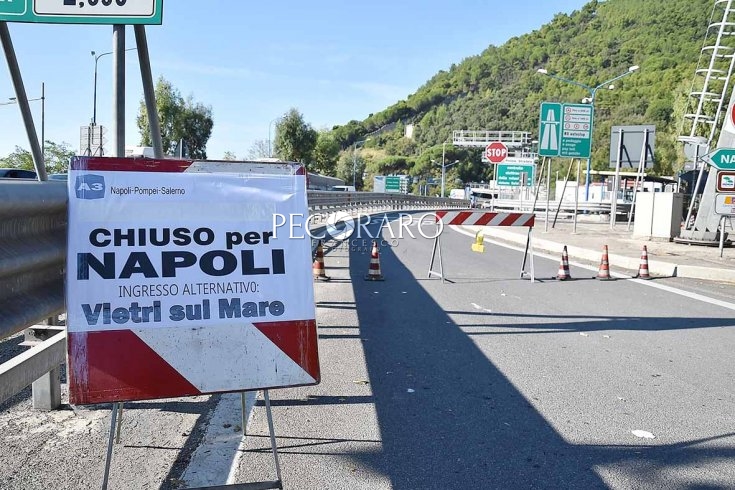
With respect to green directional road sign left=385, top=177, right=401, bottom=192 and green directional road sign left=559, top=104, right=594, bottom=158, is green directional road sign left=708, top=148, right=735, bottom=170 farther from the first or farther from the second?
green directional road sign left=385, top=177, right=401, bottom=192

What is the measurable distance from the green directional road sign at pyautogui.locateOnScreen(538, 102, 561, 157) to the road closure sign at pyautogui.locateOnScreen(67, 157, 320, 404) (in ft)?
73.3

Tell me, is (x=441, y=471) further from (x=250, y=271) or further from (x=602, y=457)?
(x=250, y=271)

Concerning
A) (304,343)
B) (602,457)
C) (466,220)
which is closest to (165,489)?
(304,343)

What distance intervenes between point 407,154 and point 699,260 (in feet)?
471

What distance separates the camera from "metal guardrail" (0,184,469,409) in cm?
313

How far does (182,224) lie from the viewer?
3.39 m

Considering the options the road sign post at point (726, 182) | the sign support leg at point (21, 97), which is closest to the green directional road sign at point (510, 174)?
the road sign post at point (726, 182)

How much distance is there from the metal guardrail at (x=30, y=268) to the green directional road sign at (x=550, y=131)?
74.1ft

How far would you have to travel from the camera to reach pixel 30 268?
332 centimetres

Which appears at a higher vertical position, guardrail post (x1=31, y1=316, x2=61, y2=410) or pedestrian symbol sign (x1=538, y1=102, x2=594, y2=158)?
pedestrian symbol sign (x1=538, y1=102, x2=594, y2=158)

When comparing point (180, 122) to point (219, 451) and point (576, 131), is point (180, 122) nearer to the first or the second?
point (576, 131)

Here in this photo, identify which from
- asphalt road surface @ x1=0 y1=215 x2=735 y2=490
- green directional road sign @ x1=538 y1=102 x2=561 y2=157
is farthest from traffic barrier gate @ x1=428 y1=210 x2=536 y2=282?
green directional road sign @ x1=538 y1=102 x2=561 y2=157

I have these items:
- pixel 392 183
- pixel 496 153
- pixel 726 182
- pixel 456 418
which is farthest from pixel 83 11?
pixel 392 183

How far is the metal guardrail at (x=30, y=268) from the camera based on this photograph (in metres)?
3.13
